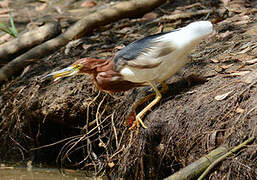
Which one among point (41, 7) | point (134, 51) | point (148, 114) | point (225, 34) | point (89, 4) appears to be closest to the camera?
point (134, 51)

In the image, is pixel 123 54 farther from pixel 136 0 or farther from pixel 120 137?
pixel 136 0

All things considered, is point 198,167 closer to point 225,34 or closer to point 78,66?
point 78,66

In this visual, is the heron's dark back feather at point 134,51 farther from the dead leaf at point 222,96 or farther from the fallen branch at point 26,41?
the fallen branch at point 26,41

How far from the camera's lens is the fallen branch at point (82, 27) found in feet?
20.8

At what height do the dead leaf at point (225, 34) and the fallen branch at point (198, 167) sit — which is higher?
the dead leaf at point (225, 34)

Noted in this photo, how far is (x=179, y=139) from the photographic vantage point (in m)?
3.81

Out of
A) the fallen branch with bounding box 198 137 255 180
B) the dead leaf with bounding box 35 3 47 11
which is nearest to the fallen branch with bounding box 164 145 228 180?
the fallen branch with bounding box 198 137 255 180

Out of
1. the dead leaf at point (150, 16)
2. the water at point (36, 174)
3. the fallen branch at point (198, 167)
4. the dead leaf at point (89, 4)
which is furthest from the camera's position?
the dead leaf at point (89, 4)

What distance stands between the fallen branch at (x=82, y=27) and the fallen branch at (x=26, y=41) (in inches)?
9.0

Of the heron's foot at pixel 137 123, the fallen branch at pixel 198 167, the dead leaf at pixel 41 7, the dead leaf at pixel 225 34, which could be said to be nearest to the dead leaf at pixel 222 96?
the fallen branch at pixel 198 167

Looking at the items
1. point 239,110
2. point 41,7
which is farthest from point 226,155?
point 41,7

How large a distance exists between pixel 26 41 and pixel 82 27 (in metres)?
0.86

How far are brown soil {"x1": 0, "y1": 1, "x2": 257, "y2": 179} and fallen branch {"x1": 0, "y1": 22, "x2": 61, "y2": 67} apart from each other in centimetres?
43

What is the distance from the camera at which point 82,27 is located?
263 inches
